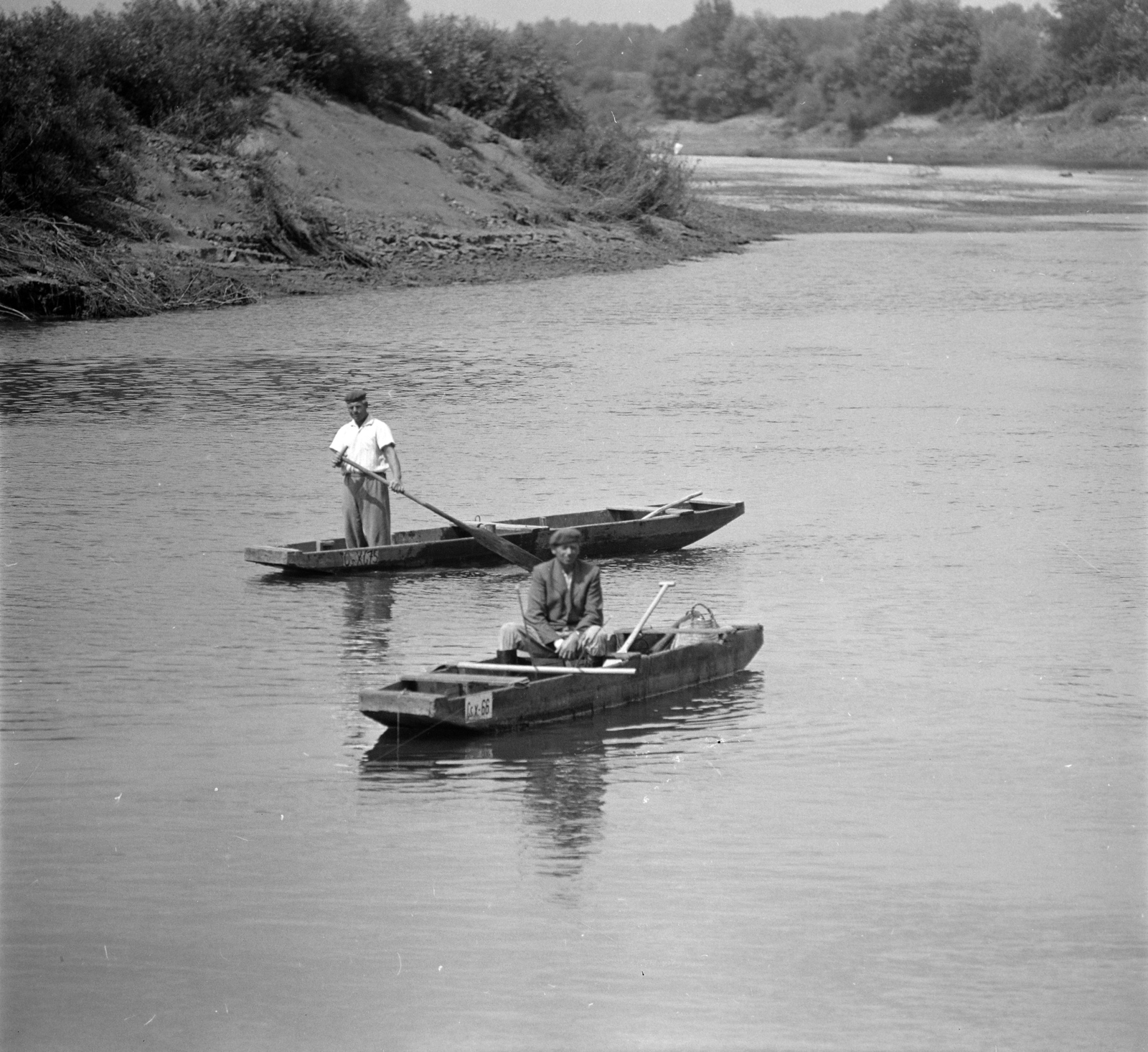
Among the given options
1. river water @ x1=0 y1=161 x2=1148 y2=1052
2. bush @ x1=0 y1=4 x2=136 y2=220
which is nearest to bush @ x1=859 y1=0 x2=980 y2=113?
bush @ x1=0 y1=4 x2=136 y2=220

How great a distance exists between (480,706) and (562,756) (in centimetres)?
60

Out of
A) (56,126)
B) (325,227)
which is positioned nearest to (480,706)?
(56,126)

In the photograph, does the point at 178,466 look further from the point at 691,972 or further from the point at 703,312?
the point at 703,312

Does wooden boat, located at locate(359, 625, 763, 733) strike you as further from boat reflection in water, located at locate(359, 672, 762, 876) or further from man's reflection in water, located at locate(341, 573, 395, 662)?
man's reflection in water, located at locate(341, 573, 395, 662)

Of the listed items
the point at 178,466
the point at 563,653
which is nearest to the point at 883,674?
the point at 563,653

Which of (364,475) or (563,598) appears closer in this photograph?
(563,598)

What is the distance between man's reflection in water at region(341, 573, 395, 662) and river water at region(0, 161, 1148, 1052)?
54mm

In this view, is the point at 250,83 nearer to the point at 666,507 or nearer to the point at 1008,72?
the point at 666,507

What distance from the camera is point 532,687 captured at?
11.6 metres

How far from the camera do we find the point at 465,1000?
8.10m

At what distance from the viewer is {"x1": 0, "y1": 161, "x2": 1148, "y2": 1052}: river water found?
825cm

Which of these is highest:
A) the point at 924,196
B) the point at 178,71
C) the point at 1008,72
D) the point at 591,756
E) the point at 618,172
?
the point at 1008,72

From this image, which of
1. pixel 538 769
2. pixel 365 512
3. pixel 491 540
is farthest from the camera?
pixel 365 512

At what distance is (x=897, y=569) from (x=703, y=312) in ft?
68.2
